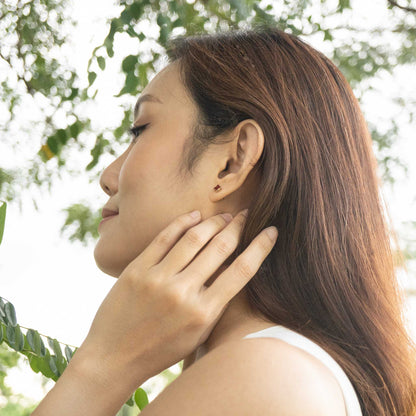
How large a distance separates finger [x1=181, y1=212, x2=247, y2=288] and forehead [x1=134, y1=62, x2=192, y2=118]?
322 mm

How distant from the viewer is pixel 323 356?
1.14m

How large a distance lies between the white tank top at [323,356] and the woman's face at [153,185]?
1.03ft

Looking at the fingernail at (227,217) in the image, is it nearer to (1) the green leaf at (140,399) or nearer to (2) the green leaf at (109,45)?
(1) the green leaf at (140,399)

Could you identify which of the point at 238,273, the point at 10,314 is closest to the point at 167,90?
the point at 238,273

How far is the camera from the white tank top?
1.12m

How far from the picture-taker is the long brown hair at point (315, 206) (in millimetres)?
1271

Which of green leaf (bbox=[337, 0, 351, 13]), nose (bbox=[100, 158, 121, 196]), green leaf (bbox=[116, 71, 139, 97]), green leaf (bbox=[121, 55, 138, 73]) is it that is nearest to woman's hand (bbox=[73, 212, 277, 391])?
nose (bbox=[100, 158, 121, 196])

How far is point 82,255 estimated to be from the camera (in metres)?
4.76

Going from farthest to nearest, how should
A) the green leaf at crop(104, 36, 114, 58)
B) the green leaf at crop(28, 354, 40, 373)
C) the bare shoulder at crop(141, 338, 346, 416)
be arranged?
the green leaf at crop(104, 36, 114, 58)
the green leaf at crop(28, 354, 40, 373)
the bare shoulder at crop(141, 338, 346, 416)

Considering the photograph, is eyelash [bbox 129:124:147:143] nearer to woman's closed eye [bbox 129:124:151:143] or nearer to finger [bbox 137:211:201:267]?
woman's closed eye [bbox 129:124:151:143]

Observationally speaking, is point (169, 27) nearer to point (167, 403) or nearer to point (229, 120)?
point (229, 120)

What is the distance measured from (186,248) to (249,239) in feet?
0.44

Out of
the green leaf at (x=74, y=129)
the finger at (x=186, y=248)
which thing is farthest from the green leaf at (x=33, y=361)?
the green leaf at (x=74, y=129)

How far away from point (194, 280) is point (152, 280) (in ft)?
0.26
